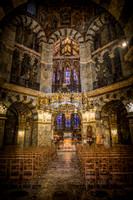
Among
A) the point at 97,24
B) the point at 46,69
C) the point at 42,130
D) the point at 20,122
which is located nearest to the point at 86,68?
the point at 46,69

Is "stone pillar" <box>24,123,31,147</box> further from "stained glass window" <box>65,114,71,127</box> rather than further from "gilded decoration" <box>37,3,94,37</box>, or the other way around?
"stained glass window" <box>65,114,71,127</box>

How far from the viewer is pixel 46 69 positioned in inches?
522

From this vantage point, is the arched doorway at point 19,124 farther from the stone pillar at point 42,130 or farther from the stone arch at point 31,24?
the stone arch at point 31,24

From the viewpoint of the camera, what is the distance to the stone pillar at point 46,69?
41.5 ft

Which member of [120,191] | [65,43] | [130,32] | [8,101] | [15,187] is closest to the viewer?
[120,191]

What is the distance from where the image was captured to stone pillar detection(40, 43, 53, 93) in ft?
41.5

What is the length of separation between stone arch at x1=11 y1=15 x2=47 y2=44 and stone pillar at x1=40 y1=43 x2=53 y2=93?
95 centimetres

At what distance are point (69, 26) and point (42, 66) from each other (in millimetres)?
5860

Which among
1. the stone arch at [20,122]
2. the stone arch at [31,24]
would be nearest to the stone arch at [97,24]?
the stone arch at [31,24]

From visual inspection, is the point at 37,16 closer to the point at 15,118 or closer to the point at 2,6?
the point at 2,6

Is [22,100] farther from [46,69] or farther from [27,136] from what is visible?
[46,69]

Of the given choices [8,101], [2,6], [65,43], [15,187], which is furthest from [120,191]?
[65,43]

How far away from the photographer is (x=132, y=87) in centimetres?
885

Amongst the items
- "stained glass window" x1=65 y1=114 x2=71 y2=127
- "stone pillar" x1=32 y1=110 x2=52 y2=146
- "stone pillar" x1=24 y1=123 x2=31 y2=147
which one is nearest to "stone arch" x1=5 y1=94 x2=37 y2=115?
"stone pillar" x1=32 y1=110 x2=52 y2=146
